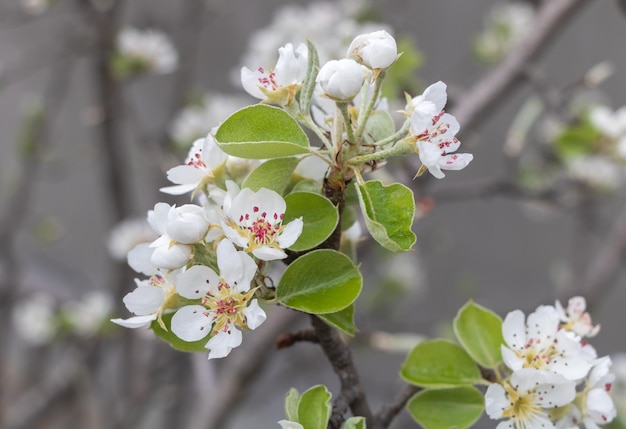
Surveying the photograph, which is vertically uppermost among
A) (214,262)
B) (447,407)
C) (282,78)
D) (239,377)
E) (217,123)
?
(282,78)

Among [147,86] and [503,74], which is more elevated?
[503,74]

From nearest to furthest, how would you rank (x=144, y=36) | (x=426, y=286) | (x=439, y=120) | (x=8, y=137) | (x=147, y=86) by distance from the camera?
1. (x=439, y=120)
2. (x=144, y=36)
3. (x=426, y=286)
4. (x=147, y=86)
5. (x=8, y=137)

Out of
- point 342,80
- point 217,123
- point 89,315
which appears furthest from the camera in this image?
point 89,315

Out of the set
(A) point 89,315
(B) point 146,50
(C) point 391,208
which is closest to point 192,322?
(C) point 391,208

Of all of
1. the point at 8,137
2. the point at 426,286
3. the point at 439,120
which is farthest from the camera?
the point at 8,137

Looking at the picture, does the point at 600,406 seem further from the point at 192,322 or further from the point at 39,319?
the point at 39,319

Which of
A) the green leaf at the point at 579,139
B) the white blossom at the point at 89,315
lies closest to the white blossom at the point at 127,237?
the white blossom at the point at 89,315

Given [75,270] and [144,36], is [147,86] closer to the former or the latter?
[75,270]

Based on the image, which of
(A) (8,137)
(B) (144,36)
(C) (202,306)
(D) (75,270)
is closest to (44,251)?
(D) (75,270)
